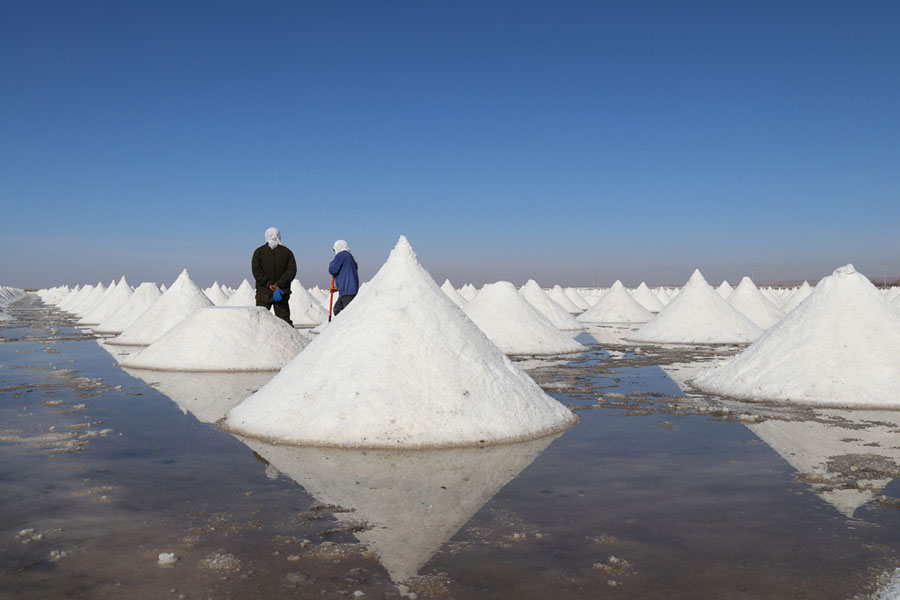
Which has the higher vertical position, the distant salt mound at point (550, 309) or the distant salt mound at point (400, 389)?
the distant salt mound at point (550, 309)

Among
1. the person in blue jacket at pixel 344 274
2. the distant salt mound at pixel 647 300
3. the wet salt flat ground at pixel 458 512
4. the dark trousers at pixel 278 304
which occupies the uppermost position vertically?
the distant salt mound at pixel 647 300

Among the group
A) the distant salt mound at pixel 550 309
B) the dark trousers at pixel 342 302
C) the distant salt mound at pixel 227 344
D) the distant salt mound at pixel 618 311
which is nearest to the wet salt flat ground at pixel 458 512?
the dark trousers at pixel 342 302

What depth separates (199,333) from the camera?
1293 cm

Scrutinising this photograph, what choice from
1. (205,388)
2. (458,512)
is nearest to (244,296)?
(205,388)

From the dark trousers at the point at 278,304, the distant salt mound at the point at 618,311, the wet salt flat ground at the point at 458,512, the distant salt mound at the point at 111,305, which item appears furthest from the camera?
the distant salt mound at the point at 618,311

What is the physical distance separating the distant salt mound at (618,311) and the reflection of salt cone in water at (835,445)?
1001 inches

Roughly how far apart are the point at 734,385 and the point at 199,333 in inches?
355

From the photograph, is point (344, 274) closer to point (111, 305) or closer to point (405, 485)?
point (405, 485)

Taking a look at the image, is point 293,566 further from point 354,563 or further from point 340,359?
point 340,359

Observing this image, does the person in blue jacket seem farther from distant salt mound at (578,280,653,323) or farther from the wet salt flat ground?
distant salt mound at (578,280,653,323)

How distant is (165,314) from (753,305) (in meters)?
21.5

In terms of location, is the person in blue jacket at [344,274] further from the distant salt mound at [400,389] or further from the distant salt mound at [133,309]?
the distant salt mound at [133,309]

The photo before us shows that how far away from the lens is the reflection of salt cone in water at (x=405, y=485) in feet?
12.6

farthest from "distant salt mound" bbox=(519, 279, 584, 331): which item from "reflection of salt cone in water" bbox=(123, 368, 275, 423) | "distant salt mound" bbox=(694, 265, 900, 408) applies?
"reflection of salt cone in water" bbox=(123, 368, 275, 423)
